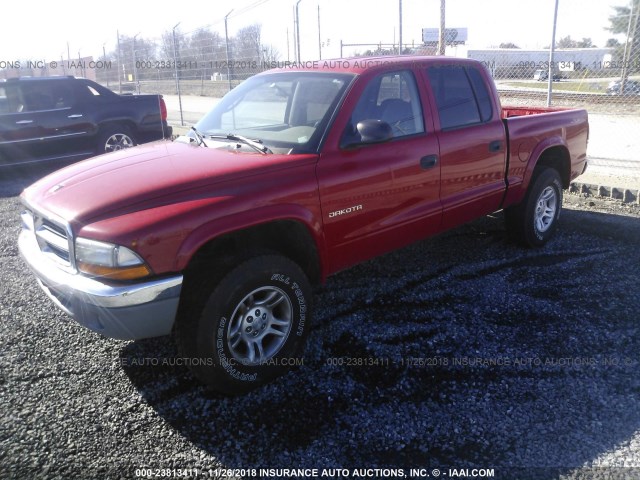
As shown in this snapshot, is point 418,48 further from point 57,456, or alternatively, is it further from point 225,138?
point 57,456

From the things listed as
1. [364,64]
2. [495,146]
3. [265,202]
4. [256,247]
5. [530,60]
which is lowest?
[256,247]

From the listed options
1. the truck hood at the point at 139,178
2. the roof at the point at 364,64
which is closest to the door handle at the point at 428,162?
the roof at the point at 364,64

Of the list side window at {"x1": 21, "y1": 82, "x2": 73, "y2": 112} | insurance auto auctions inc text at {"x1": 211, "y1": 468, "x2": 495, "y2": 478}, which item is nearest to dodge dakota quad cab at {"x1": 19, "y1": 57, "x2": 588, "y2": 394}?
insurance auto auctions inc text at {"x1": 211, "y1": 468, "x2": 495, "y2": 478}

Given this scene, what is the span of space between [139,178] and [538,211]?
4.06 meters

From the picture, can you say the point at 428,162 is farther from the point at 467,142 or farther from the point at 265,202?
the point at 265,202

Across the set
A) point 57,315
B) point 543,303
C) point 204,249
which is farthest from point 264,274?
point 543,303

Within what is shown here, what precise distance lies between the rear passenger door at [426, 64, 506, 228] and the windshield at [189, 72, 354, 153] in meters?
0.99

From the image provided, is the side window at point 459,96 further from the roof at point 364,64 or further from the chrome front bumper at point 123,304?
the chrome front bumper at point 123,304

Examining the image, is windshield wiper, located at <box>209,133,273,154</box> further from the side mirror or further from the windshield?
the side mirror

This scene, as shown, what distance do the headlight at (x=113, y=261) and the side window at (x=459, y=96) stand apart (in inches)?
106

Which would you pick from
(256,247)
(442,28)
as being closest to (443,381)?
(256,247)

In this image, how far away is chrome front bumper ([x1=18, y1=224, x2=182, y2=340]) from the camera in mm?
2766

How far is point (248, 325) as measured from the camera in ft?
10.6

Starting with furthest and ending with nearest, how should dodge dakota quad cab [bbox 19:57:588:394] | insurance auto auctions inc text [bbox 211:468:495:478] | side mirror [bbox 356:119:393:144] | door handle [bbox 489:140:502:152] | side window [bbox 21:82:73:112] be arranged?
side window [bbox 21:82:73:112], door handle [bbox 489:140:502:152], side mirror [bbox 356:119:393:144], dodge dakota quad cab [bbox 19:57:588:394], insurance auto auctions inc text [bbox 211:468:495:478]
